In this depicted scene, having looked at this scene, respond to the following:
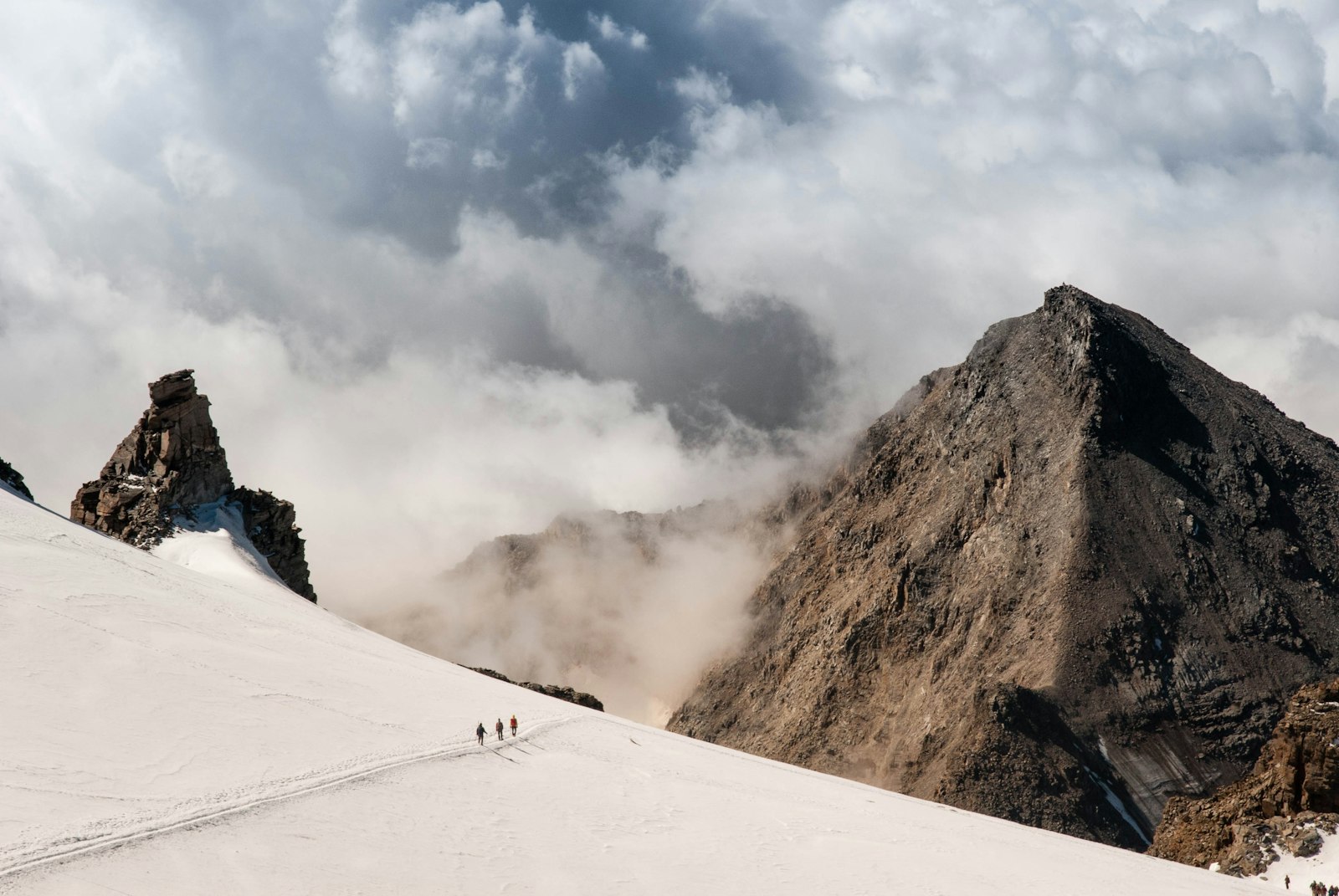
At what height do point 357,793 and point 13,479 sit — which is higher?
point 13,479

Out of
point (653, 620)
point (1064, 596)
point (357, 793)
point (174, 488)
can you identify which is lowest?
point (357, 793)

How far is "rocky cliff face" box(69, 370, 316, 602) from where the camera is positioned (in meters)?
70.4

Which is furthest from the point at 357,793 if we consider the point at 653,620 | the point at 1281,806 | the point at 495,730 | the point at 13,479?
the point at 653,620

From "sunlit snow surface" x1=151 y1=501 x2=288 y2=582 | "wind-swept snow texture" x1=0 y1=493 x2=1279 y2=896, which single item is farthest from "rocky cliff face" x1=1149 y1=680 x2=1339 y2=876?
"sunlit snow surface" x1=151 y1=501 x2=288 y2=582

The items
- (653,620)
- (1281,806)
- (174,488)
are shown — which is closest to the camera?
(1281,806)

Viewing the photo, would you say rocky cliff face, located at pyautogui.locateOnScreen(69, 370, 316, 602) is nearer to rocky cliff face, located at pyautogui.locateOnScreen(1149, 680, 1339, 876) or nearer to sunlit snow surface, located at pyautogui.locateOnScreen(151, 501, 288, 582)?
sunlit snow surface, located at pyautogui.locateOnScreen(151, 501, 288, 582)

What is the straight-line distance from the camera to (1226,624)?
303 feet

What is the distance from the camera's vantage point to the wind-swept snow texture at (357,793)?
21.5 m

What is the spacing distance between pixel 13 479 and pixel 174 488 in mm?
8962

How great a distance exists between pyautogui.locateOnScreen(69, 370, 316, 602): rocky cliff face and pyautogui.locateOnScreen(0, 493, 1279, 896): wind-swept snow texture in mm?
27675

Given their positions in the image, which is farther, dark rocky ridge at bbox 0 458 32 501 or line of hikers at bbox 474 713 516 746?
dark rocky ridge at bbox 0 458 32 501

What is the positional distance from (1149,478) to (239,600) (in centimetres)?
→ 7992

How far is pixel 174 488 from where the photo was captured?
71.9 meters

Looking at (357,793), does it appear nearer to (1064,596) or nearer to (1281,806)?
(1281,806)
